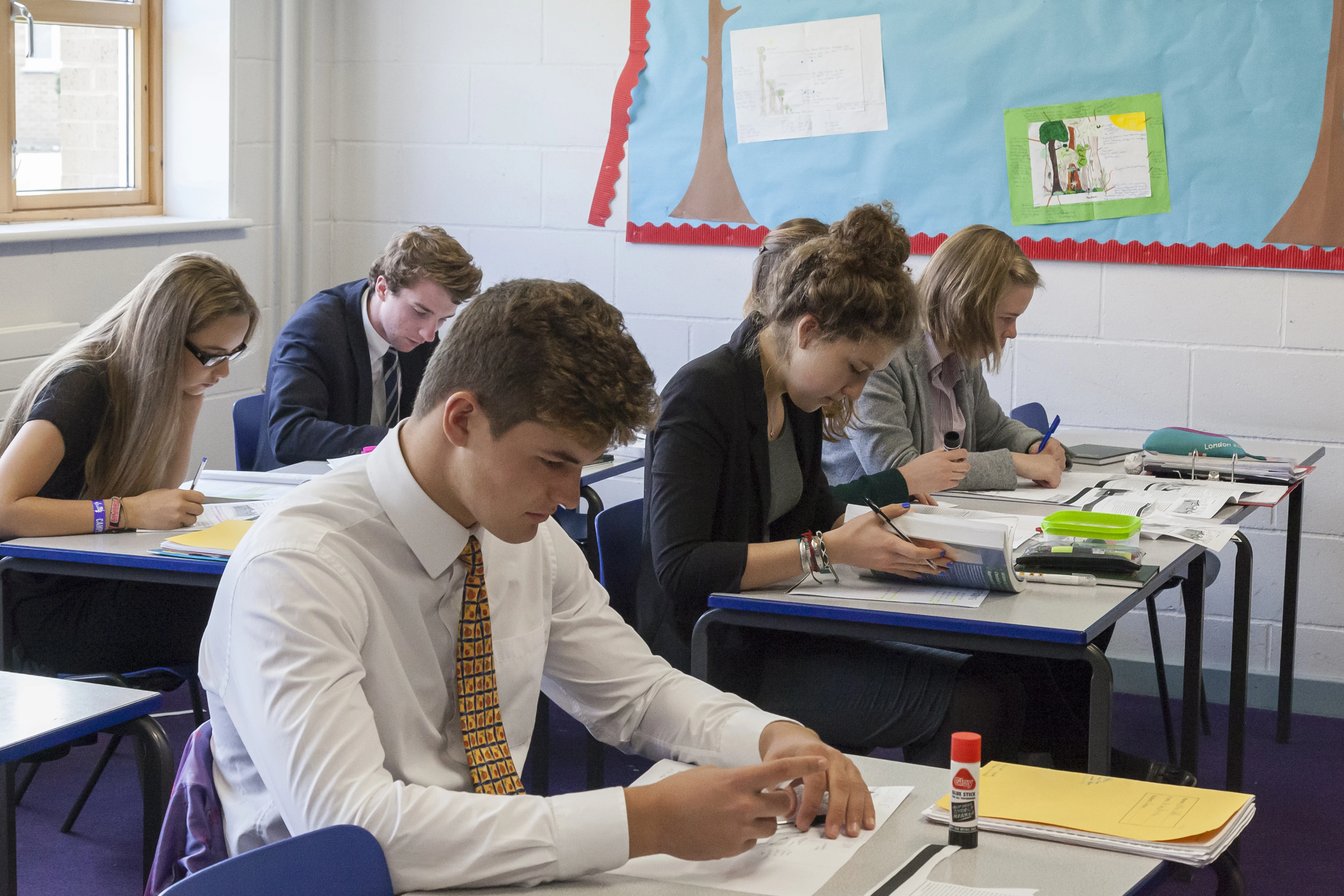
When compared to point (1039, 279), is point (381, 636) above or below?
below

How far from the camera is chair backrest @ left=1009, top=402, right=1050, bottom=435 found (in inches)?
139

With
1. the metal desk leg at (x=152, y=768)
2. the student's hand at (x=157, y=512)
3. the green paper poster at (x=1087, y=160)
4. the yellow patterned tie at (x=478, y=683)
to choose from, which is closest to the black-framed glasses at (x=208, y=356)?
the student's hand at (x=157, y=512)

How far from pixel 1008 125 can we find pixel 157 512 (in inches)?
94.3

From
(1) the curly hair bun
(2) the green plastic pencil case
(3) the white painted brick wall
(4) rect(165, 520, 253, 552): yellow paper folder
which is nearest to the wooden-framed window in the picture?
(3) the white painted brick wall

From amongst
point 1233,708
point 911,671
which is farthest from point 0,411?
point 1233,708

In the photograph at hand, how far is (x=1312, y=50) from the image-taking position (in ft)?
11.1

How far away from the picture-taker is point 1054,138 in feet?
12.0

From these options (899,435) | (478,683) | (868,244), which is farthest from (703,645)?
(899,435)

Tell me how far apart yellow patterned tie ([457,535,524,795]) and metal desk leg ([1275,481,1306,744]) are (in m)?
2.54

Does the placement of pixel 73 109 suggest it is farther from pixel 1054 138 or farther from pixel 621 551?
pixel 1054 138

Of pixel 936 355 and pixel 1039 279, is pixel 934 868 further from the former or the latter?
pixel 1039 279

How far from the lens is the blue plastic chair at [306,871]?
998 millimetres

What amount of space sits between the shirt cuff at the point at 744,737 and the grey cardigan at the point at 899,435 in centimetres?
133

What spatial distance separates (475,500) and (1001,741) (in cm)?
117
